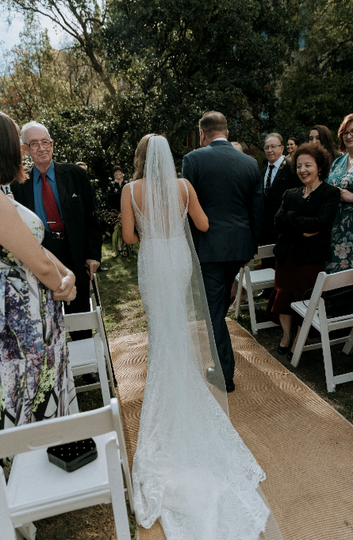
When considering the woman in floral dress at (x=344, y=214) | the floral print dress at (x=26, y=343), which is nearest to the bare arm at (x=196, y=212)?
the floral print dress at (x=26, y=343)

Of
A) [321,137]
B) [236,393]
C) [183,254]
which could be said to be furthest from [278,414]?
[321,137]

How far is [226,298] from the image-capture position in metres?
3.35

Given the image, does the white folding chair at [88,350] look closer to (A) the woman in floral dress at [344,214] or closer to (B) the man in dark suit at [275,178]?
(A) the woman in floral dress at [344,214]

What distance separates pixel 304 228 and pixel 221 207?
0.87 metres

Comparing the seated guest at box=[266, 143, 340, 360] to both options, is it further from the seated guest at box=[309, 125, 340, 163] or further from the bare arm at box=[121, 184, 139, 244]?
the bare arm at box=[121, 184, 139, 244]

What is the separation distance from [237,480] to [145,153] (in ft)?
7.18

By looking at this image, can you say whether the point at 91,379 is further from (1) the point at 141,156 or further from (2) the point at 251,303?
(1) the point at 141,156

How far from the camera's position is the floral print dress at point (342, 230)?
3.50 metres

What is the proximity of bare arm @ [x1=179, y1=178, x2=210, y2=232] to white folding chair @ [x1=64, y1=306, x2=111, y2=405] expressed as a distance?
101cm

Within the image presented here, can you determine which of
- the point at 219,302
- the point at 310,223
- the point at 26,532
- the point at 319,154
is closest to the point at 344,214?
the point at 310,223

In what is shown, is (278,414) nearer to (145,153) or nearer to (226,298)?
(226,298)

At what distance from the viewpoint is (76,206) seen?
3316 millimetres

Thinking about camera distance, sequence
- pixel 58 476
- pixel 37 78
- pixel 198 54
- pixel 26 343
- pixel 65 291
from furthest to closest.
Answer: pixel 37 78
pixel 198 54
pixel 65 291
pixel 26 343
pixel 58 476

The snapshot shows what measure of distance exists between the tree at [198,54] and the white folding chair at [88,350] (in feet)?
31.2
